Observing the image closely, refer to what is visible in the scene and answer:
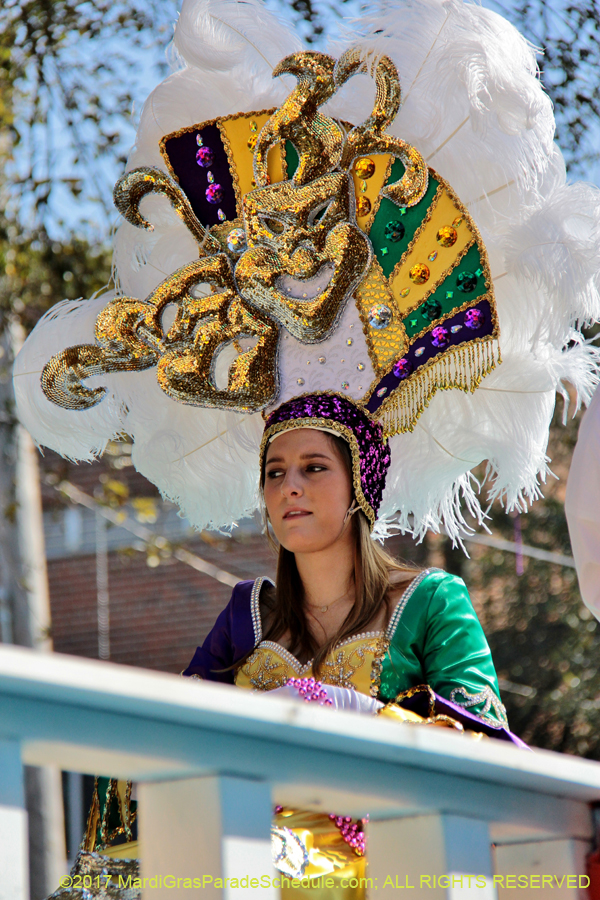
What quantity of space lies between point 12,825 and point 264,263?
2.14 m

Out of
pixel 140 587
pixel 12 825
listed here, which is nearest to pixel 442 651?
pixel 12 825

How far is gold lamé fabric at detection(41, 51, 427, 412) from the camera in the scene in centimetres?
267

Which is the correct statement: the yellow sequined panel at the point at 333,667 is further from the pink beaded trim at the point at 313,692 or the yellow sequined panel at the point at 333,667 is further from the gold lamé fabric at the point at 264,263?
the gold lamé fabric at the point at 264,263

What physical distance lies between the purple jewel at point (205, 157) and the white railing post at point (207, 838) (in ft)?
7.39

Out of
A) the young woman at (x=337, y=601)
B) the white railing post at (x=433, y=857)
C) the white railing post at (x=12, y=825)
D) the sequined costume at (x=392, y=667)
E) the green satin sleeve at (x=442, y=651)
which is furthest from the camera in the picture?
the young woman at (x=337, y=601)

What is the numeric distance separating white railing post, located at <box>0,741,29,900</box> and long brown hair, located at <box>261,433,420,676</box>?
1.82 metres

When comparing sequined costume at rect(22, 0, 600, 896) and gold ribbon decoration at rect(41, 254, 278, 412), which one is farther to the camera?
gold ribbon decoration at rect(41, 254, 278, 412)

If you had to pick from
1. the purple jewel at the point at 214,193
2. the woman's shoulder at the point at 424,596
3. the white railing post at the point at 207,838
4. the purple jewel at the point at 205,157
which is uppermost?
the purple jewel at the point at 205,157

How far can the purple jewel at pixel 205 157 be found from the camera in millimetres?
2859

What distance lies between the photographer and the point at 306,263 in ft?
8.96

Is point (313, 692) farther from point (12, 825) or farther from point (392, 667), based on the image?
point (12, 825)

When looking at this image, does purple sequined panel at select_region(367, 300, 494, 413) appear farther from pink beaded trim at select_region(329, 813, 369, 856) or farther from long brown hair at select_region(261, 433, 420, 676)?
pink beaded trim at select_region(329, 813, 369, 856)

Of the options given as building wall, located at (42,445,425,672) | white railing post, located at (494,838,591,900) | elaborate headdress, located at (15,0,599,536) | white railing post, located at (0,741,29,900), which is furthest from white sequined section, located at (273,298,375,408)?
building wall, located at (42,445,425,672)

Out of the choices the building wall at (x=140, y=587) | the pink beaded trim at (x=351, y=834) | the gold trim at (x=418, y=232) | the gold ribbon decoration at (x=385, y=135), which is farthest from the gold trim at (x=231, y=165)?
the building wall at (x=140, y=587)
